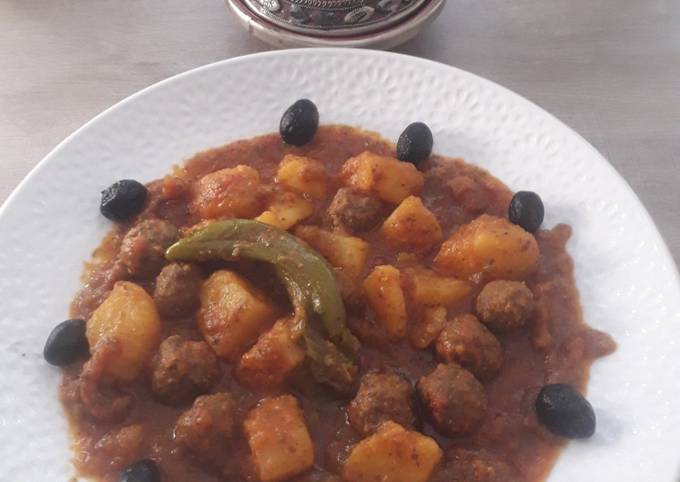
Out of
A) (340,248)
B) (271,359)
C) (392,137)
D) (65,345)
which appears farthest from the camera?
(392,137)

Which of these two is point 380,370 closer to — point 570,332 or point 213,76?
point 570,332

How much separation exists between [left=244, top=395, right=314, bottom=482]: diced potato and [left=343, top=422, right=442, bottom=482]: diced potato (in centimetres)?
19

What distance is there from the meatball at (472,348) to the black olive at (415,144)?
106 centimetres

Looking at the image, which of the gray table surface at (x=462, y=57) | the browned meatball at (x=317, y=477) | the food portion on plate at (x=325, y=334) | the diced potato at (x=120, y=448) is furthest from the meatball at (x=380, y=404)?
the gray table surface at (x=462, y=57)

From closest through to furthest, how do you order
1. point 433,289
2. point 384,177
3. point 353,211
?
1. point 433,289
2. point 353,211
3. point 384,177

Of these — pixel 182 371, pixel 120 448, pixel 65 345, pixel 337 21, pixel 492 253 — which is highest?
pixel 337 21

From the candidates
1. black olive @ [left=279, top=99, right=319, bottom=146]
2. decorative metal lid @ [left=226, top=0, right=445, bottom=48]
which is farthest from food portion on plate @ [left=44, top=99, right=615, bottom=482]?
decorative metal lid @ [left=226, top=0, right=445, bottom=48]

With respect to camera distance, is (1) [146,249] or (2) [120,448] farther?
(1) [146,249]

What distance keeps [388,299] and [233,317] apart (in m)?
0.67

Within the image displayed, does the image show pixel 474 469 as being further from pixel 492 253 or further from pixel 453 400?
pixel 492 253

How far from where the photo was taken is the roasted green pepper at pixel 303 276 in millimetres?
2865

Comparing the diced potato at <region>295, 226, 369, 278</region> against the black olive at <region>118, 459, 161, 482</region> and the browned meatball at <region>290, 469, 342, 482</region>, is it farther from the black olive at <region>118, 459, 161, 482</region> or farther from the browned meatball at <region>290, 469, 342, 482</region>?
the black olive at <region>118, 459, 161, 482</region>

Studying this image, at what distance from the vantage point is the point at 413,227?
3342 mm

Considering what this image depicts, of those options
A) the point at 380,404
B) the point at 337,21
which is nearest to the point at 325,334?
the point at 380,404
